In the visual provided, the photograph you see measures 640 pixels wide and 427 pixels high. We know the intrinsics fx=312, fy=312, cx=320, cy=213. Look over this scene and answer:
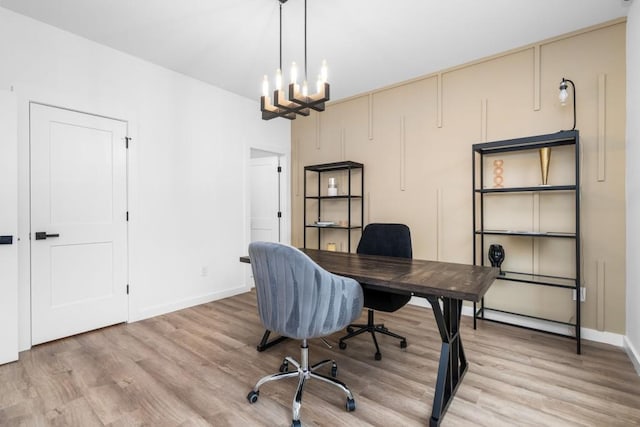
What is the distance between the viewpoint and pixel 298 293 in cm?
156

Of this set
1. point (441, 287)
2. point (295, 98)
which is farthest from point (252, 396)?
point (295, 98)

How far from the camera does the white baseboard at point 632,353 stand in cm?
213

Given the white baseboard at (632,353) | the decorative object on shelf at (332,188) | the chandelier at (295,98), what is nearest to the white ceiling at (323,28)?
the chandelier at (295,98)

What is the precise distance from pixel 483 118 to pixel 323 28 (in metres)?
1.80

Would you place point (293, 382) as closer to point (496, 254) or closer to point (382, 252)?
point (382, 252)

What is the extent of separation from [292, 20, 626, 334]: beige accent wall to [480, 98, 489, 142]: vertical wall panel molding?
10 mm

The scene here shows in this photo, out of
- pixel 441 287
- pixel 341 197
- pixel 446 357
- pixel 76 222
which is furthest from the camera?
pixel 341 197

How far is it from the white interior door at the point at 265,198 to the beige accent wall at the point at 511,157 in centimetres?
114

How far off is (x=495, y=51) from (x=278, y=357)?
3376 mm

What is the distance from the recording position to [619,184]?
2.52 meters

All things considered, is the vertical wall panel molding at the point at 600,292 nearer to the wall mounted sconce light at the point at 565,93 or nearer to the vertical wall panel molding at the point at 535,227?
the vertical wall panel molding at the point at 535,227

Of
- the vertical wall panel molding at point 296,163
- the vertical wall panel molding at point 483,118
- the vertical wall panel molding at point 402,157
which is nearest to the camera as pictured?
the vertical wall panel molding at point 483,118

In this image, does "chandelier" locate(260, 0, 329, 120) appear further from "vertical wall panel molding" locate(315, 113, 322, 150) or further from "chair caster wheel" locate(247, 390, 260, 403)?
"vertical wall panel molding" locate(315, 113, 322, 150)

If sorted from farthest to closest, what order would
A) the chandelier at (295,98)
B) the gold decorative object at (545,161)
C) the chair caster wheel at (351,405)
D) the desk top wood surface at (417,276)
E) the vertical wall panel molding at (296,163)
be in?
the vertical wall panel molding at (296,163), the gold decorative object at (545,161), the chandelier at (295,98), the chair caster wheel at (351,405), the desk top wood surface at (417,276)
